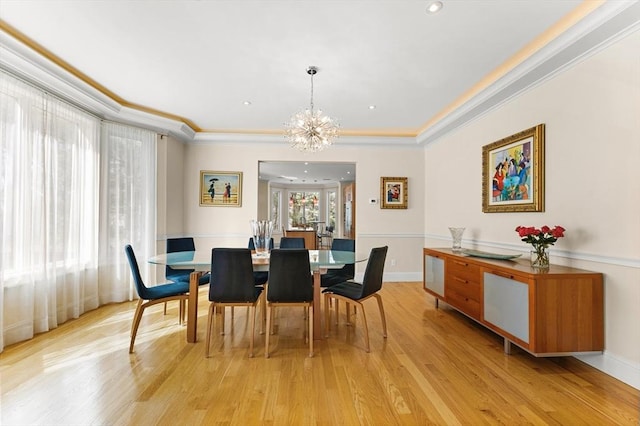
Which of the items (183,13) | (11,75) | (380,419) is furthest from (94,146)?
(380,419)

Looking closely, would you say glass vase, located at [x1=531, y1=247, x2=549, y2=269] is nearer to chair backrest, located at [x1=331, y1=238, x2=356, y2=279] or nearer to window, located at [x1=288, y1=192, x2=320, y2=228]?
chair backrest, located at [x1=331, y1=238, x2=356, y2=279]

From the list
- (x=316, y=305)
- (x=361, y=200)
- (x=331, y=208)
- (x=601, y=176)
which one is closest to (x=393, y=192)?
(x=361, y=200)

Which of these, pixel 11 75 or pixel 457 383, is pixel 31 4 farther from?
pixel 457 383

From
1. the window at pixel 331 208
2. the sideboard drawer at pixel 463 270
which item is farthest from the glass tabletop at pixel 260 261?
the window at pixel 331 208

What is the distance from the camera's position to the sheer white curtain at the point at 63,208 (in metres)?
2.77

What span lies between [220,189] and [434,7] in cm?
430

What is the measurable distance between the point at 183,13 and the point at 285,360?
2798 mm

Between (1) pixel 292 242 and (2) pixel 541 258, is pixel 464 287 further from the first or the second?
(1) pixel 292 242

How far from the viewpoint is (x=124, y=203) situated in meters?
4.23

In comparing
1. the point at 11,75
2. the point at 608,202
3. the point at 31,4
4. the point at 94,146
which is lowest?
the point at 608,202

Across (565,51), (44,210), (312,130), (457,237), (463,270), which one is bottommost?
(463,270)

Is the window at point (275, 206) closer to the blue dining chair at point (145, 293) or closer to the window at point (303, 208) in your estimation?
the window at point (303, 208)

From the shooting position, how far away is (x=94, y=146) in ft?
12.6

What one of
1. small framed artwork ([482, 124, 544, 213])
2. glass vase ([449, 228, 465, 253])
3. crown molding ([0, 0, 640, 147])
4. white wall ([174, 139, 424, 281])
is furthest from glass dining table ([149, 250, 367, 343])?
white wall ([174, 139, 424, 281])
